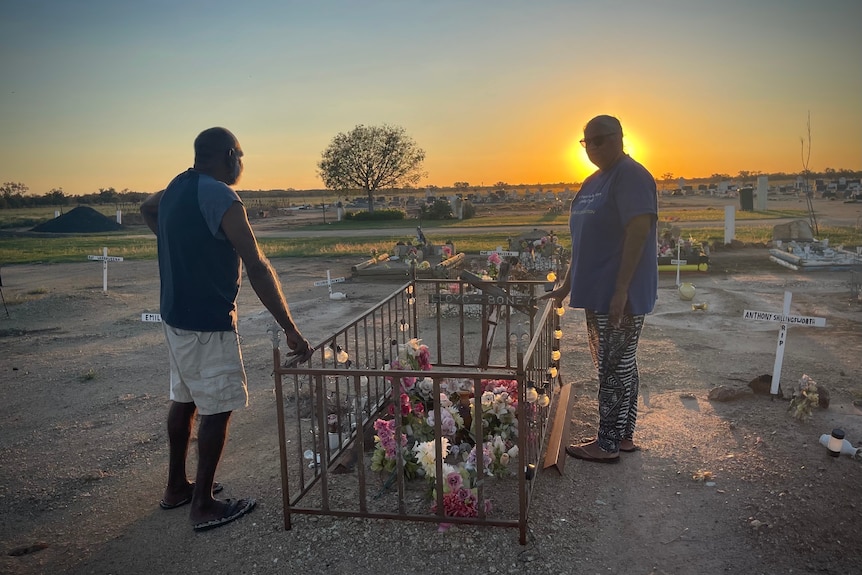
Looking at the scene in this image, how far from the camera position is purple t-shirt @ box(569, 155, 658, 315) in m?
3.90

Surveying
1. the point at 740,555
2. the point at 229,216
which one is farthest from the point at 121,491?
the point at 740,555

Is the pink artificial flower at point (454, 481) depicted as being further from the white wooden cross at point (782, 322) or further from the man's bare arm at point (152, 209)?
the white wooden cross at point (782, 322)

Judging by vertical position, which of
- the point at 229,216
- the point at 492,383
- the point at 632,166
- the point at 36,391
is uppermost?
the point at 632,166

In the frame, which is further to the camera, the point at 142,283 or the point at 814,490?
the point at 142,283

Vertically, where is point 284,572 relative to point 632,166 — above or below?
below

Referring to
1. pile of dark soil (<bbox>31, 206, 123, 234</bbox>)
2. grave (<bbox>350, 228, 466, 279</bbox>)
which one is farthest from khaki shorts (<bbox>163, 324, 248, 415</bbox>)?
pile of dark soil (<bbox>31, 206, 123, 234</bbox>)

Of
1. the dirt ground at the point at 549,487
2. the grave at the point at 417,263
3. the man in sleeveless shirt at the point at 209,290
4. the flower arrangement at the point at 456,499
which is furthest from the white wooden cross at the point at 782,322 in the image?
the grave at the point at 417,263

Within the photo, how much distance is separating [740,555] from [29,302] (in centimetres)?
1329

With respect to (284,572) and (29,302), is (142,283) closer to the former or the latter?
(29,302)

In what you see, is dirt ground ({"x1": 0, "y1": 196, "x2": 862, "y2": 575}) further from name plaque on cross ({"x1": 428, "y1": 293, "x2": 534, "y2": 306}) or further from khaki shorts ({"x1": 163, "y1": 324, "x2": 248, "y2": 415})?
name plaque on cross ({"x1": 428, "y1": 293, "x2": 534, "y2": 306})

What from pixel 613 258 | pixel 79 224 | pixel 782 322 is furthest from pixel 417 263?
pixel 79 224

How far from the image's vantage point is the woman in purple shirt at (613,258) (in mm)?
3900

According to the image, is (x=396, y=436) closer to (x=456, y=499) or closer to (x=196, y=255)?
(x=456, y=499)

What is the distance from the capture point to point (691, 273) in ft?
45.9
